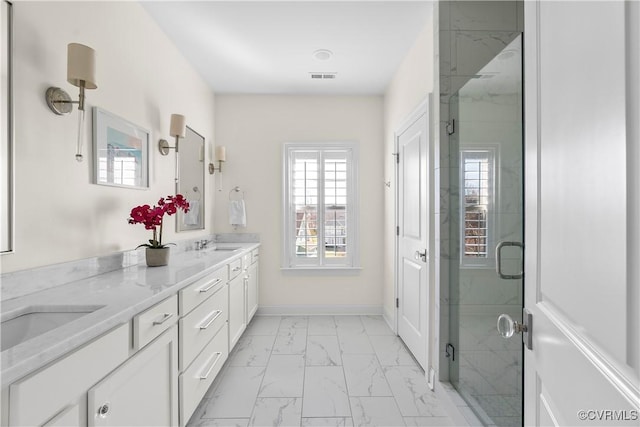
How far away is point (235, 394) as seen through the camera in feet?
6.86

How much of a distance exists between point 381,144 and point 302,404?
291cm

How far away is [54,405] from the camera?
0.79 metres

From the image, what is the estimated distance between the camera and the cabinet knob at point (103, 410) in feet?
3.15

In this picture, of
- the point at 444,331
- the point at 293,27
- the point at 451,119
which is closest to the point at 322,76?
the point at 293,27

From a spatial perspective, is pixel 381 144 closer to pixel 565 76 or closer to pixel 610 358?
pixel 565 76

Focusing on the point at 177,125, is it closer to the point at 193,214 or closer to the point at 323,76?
the point at 193,214

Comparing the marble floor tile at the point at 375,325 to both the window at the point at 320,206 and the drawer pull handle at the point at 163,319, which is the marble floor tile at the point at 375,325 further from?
the drawer pull handle at the point at 163,319

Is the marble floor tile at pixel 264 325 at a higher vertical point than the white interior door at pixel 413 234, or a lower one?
lower

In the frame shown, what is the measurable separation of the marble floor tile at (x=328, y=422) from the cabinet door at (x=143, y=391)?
2.43 feet

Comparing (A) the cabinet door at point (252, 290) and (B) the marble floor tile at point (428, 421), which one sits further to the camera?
(A) the cabinet door at point (252, 290)

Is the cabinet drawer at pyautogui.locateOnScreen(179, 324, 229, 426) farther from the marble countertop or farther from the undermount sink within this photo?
the undermount sink

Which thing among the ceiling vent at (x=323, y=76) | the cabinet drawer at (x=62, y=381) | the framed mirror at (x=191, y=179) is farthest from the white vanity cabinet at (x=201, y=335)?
the ceiling vent at (x=323, y=76)

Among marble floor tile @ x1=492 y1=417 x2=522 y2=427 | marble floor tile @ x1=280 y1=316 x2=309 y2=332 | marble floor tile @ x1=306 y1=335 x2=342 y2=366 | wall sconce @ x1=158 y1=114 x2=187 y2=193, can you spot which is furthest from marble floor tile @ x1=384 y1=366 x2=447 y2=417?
wall sconce @ x1=158 y1=114 x2=187 y2=193

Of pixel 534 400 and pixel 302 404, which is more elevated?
Result: pixel 534 400
